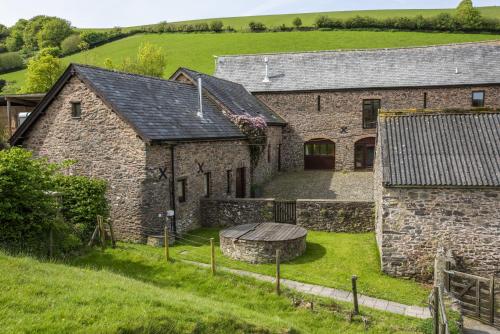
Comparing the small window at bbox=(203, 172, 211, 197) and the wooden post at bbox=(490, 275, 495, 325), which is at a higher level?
the small window at bbox=(203, 172, 211, 197)

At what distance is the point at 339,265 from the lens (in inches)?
540

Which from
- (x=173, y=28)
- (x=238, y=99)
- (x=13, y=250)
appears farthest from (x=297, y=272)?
(x=173, y=28)

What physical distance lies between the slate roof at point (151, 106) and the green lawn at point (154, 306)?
216 inches

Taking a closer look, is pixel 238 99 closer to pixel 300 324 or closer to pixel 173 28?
pixel 300 324

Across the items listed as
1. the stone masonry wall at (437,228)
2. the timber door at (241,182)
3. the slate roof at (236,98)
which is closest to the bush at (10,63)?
the slate roof at (236,98)

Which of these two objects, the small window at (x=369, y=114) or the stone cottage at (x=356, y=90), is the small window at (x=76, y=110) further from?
the small window at (x=369, y=114)

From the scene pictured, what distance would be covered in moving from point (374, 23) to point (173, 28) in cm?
3335

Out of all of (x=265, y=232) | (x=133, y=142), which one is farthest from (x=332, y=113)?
(x=133, y=142)

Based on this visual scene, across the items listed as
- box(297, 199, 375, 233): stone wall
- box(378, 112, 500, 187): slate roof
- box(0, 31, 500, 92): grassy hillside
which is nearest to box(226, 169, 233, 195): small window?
box(297, 199, 375, 233): stone wall

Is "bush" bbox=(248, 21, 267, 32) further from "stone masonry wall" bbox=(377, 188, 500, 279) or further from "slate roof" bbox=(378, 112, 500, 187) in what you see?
"stone masonry wall" bbox=(377, 188, 500, 279)

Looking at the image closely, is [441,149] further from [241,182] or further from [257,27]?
[257,27]

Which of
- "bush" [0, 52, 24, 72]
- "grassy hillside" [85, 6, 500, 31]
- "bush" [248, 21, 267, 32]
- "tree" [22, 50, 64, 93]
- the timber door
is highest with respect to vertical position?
"grassy hillside" [85, 6, 500, 31]

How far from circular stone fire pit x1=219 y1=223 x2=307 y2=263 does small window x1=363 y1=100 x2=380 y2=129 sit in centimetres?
1821

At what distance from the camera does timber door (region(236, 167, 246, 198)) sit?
22031 mm
